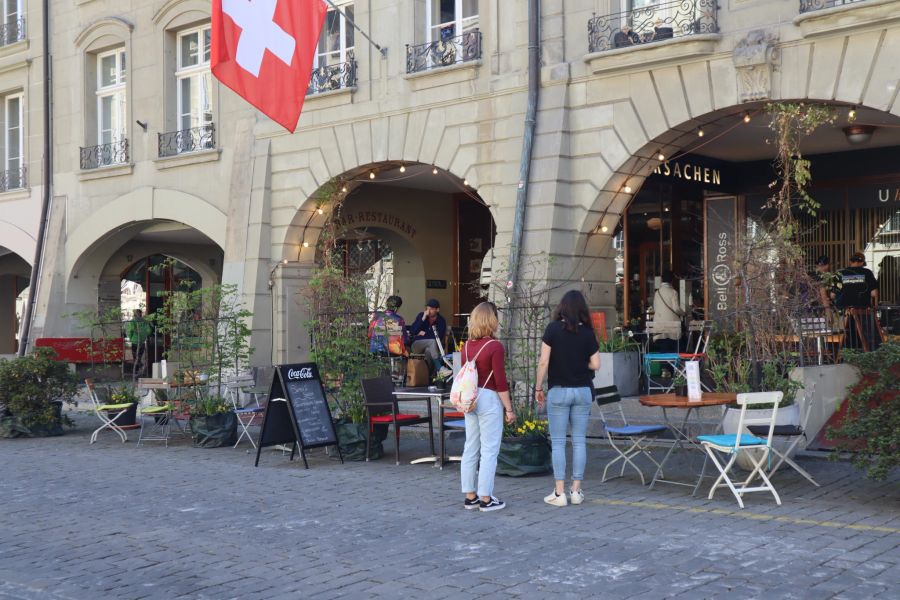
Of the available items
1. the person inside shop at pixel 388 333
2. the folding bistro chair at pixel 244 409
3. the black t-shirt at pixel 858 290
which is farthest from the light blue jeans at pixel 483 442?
the black t-shirt at pixel 858 290

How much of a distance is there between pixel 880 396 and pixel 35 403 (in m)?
10.9

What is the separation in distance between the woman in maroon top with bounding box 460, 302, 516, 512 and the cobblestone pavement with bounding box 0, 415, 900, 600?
0.17 metres

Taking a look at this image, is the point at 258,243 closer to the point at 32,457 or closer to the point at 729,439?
the point at 32,457

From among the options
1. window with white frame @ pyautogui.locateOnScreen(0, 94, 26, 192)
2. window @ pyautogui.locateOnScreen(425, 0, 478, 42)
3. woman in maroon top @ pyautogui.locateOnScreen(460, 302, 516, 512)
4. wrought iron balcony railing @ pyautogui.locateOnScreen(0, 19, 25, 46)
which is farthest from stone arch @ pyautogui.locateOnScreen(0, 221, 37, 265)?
woman in maroon top @ pyautogui.locateOnScreen(460, 302, 516, 512)

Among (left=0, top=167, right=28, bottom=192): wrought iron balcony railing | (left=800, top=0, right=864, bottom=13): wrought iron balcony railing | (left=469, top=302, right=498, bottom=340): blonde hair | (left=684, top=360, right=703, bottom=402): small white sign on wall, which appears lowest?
(left=684, top=360, right=703, bottom=402): small white sign on wall

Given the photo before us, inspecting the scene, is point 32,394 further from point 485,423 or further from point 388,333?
point 485,423

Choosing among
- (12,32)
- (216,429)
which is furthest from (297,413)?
(12,32)

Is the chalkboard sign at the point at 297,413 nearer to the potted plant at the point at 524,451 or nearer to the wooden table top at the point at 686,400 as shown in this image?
the potted plant at the point at 524,451

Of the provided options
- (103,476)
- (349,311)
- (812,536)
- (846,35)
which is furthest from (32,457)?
(846,35)

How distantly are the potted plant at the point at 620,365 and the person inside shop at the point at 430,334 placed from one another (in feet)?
10.9

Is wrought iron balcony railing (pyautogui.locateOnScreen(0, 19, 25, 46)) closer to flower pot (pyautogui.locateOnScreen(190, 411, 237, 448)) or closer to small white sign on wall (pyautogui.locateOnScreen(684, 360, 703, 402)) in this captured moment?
flower pot (pyautogui.locateOnScreen(190, 411, 237, 448))

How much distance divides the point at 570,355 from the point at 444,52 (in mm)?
8729

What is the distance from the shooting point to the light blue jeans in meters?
8.30

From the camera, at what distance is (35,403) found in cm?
1448
